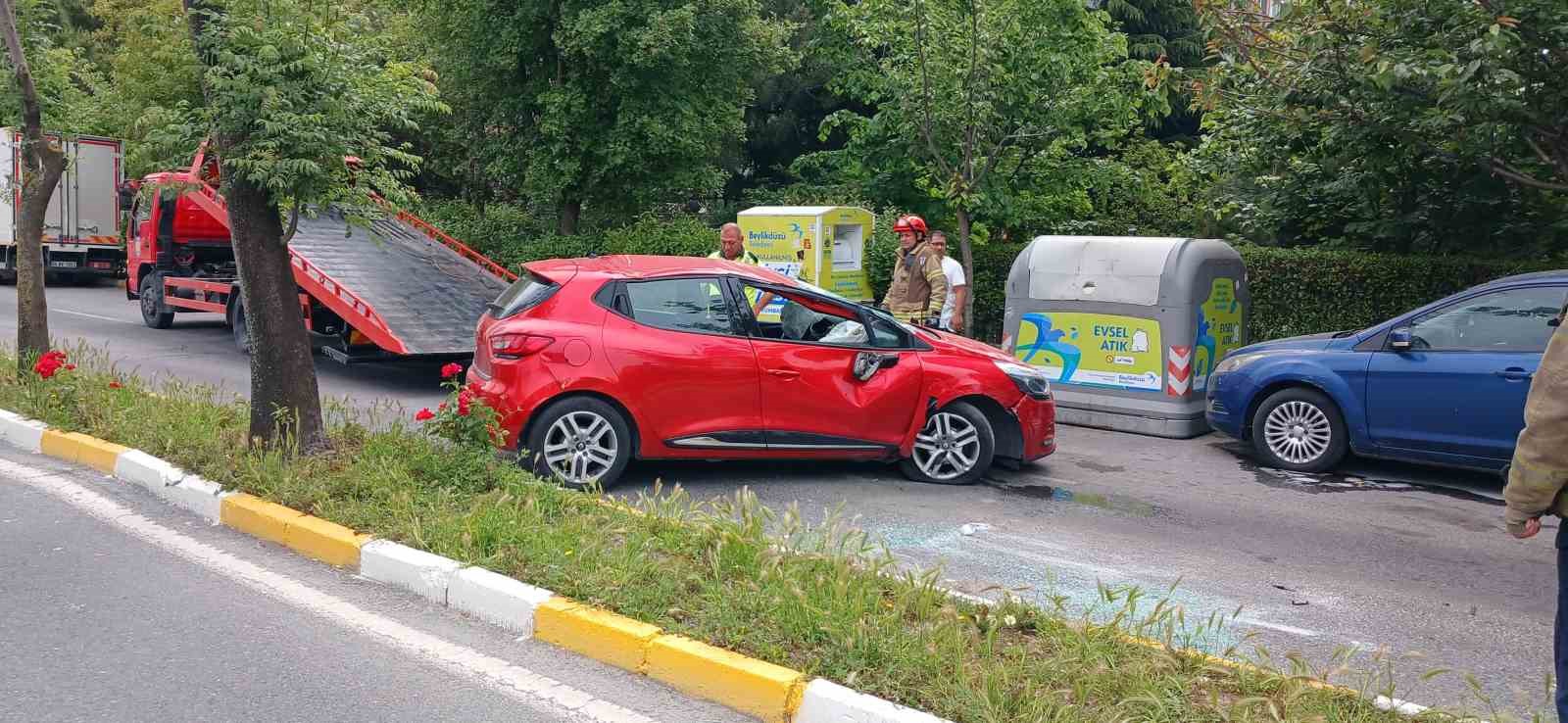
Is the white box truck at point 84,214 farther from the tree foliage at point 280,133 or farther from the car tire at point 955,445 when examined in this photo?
the car tire at point 955,445

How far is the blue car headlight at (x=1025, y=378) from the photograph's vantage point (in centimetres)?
834

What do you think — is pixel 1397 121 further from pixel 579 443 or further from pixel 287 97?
pixel 287 97

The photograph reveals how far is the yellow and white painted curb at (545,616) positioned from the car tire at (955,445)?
147 inches

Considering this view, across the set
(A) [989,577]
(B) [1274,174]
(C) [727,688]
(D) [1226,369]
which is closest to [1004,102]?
(B) [1274,174]

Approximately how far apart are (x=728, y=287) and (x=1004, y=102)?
24.2 feet

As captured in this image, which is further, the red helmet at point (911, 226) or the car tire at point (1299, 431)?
the red helmet at point (911, 226)

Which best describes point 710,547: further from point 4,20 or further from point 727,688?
point 4,20

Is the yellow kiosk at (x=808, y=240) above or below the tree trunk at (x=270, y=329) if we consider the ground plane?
above

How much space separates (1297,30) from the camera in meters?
10.6

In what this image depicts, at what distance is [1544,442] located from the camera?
Result: 3.34 metres

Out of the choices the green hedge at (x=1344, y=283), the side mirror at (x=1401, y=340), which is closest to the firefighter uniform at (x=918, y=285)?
the side mirror at (x=1401, y=340)

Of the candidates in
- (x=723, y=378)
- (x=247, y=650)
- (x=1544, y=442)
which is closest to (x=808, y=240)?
(x=723, y=378)

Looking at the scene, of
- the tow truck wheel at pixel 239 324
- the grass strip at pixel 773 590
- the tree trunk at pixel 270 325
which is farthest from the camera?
the tow truck wheel at pixel 239 324

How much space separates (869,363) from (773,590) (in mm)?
3295
